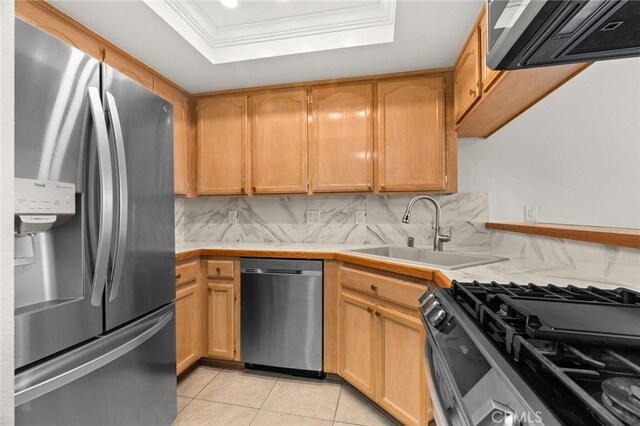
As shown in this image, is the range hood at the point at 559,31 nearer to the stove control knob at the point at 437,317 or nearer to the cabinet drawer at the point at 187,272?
the stove control knob at the point at 437,317

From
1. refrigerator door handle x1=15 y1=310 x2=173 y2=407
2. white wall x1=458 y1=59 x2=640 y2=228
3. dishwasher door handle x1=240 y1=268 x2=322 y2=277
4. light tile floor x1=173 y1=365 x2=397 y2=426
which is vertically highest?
white wall x1=458 y1=59 x2=640 y2=228

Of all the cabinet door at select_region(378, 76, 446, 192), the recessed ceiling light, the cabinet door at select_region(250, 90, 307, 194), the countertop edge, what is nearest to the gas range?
the countertop edge

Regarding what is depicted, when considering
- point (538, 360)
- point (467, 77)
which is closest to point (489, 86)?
point (467, 77)

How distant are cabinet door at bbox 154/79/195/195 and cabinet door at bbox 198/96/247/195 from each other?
11 centimetres

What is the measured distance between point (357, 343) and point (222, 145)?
1951mm

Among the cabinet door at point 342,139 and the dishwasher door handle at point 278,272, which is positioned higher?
the cabinet door at point 342,139

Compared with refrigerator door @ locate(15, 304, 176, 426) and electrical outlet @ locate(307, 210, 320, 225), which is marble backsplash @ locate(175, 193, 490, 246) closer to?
electrical outlet @ locate(307, 210, 320, 225)

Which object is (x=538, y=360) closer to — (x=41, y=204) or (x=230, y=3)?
(x=41, y=204)

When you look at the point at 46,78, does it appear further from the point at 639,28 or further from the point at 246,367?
the point at 246,367

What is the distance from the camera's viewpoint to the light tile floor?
1.67m

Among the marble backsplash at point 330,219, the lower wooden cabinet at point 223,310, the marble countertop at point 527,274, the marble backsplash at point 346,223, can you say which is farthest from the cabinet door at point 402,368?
the lower wooden cabinet at point 223,310

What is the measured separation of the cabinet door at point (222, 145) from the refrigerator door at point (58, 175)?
1458mm

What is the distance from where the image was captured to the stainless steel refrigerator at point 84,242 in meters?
0.86

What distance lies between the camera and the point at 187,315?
6.63ft
